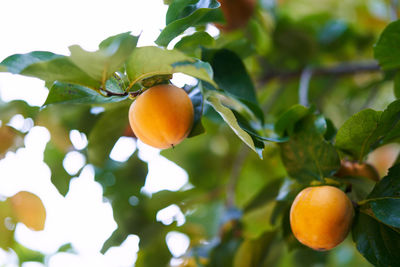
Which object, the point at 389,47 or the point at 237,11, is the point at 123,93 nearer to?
the point at 389,47

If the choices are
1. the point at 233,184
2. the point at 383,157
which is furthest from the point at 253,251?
the point at 383,157

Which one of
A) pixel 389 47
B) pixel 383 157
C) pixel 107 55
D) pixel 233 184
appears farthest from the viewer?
pixel 383 157

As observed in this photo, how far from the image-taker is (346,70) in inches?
49.9

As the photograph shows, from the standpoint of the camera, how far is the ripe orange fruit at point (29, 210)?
0.94 m

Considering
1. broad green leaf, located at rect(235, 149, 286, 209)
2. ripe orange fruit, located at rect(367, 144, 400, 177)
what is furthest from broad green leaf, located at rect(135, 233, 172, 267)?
ripe orange fruit, located at rect(367, 144, 400, 177)

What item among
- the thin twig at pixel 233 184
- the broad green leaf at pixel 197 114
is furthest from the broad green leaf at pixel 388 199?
the thin twig at pixel 233 184

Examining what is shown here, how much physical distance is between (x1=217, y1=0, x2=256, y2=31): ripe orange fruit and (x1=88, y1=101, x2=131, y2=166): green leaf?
1.61ft

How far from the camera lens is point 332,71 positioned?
129cm

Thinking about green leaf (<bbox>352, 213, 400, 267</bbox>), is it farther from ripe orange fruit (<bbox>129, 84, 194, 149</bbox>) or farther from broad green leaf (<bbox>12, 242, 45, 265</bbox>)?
broad green leaf (<bbox>12, 242, 45, 265</bbox>)

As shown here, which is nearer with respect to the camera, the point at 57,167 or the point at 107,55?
the point at 107,55

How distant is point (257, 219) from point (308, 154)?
1.27 ft

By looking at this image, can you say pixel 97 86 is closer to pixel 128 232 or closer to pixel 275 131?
pixel 275 131

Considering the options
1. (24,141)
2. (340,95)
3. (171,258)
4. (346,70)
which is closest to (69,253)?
(171,258)

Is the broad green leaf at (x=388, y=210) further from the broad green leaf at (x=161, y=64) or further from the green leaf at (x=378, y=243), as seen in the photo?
the broad green leaf at (x=161, y=64)
